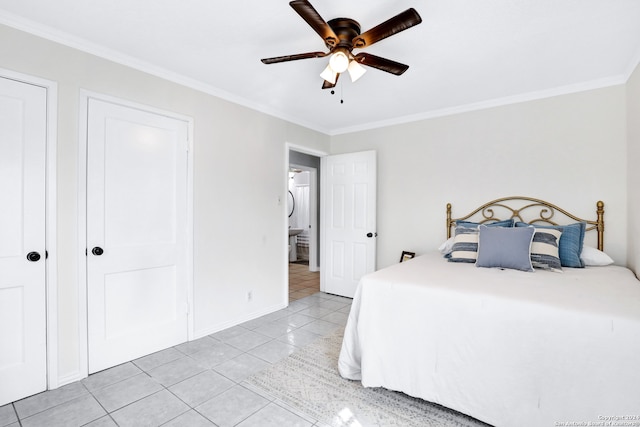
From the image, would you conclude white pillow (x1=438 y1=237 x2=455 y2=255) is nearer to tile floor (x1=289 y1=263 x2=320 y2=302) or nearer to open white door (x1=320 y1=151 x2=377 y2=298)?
open white door (x1=320 y1=151 x2=377 y2=298)

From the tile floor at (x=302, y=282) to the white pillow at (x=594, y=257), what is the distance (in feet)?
10.6

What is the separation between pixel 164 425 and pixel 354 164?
137 inches

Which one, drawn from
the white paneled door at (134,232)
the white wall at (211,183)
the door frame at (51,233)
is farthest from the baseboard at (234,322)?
the door frame at (51,233)

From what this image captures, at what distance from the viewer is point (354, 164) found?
14.3ft

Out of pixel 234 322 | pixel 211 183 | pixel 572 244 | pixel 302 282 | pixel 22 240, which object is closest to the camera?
pixel 22 240

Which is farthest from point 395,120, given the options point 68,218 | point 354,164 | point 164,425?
point 164,425

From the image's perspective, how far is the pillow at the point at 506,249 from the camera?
2.49 meters

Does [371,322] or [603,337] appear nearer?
[603,337]

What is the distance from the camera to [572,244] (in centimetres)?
268

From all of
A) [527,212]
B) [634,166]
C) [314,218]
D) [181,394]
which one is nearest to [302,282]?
[314,218]

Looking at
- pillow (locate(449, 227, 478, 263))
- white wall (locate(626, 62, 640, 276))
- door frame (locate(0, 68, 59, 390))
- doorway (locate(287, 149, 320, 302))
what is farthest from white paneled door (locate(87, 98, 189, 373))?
white wall (locate(626, 62, 640, 276))

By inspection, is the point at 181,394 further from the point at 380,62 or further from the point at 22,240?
the point at 380,62

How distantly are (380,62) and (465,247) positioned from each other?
1847mm

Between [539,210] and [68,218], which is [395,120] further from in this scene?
[68,218]
